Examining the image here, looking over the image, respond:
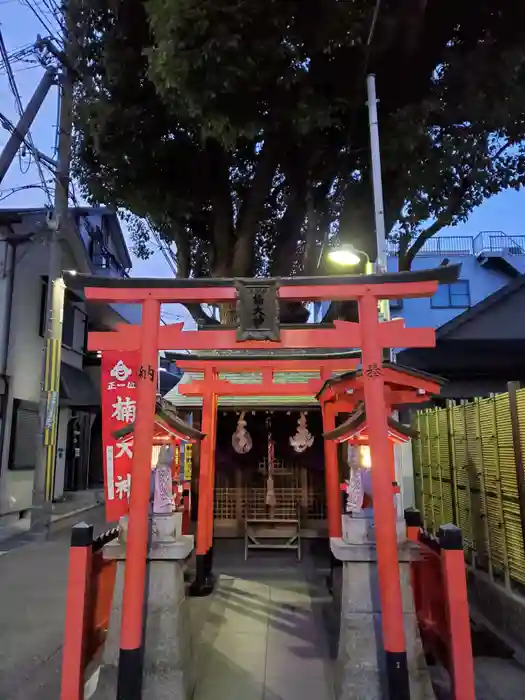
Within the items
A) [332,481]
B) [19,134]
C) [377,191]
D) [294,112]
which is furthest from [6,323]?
[377,191]

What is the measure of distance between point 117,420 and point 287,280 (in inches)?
196

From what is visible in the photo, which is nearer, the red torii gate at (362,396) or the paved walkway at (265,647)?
the paved walkway at (265,647)

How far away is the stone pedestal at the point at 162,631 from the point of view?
4.99 m

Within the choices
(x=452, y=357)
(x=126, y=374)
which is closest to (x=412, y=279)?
(x=126, y=374)

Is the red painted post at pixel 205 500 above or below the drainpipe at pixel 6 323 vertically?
below

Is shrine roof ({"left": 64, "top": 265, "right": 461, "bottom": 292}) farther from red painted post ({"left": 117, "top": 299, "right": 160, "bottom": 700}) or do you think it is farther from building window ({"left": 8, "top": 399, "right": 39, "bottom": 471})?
building window ({"left": 8, "top": 399, "right": 39, "bottom": 471})

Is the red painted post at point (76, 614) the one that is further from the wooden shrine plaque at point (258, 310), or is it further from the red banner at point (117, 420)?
the red banner at point (117, 420)

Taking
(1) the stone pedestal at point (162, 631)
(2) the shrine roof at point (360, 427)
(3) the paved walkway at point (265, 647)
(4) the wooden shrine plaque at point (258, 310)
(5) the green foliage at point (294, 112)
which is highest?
(5) the green foliage at point (294, 112)

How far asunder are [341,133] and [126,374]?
8035 mm

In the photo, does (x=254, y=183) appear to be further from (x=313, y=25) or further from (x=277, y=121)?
(x=313, y=25)

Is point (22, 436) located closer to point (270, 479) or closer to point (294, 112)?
point (270, 479)

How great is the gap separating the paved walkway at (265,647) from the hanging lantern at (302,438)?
3.03m

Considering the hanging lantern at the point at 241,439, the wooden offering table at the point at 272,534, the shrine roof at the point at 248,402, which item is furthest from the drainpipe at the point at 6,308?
the wooden offering table at the point at 272,534

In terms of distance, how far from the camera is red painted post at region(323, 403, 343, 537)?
359 inches
